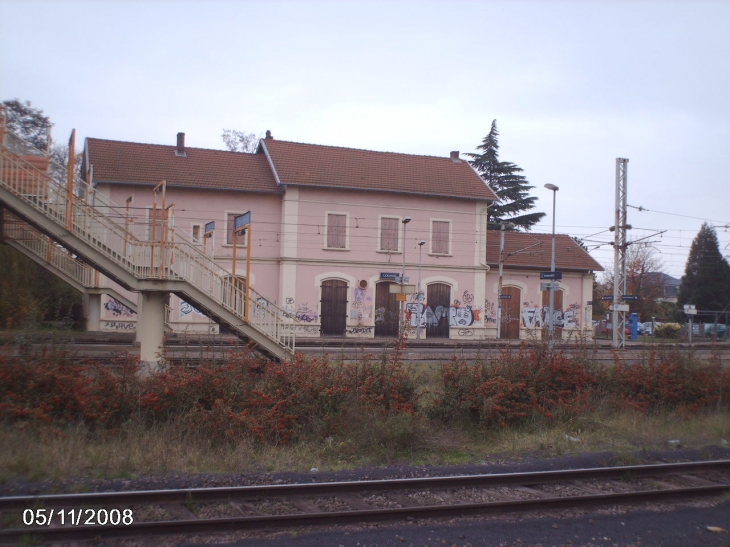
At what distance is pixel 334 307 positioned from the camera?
3297 centimetres

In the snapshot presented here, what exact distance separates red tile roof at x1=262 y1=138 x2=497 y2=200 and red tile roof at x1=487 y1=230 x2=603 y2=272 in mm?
4059

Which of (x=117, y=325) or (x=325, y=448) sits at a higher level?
(x=117, y=325)

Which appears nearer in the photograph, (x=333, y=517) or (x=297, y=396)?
(x=333, y=517)

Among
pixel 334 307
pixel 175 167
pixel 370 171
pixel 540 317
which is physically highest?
pixel 370 171

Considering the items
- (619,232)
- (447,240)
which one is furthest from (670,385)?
(447,240)

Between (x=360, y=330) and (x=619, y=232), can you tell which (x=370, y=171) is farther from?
(x=619, y=232)

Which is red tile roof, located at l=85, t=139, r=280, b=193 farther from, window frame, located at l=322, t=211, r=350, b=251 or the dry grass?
the dry grass

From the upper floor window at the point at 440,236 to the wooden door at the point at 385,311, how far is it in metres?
3.51

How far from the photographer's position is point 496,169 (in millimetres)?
52094

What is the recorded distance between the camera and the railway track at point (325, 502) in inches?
247

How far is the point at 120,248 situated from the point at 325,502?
893cm

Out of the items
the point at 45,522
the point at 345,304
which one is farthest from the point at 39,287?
the point at 45,522

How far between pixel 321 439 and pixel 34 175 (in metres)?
8.58
